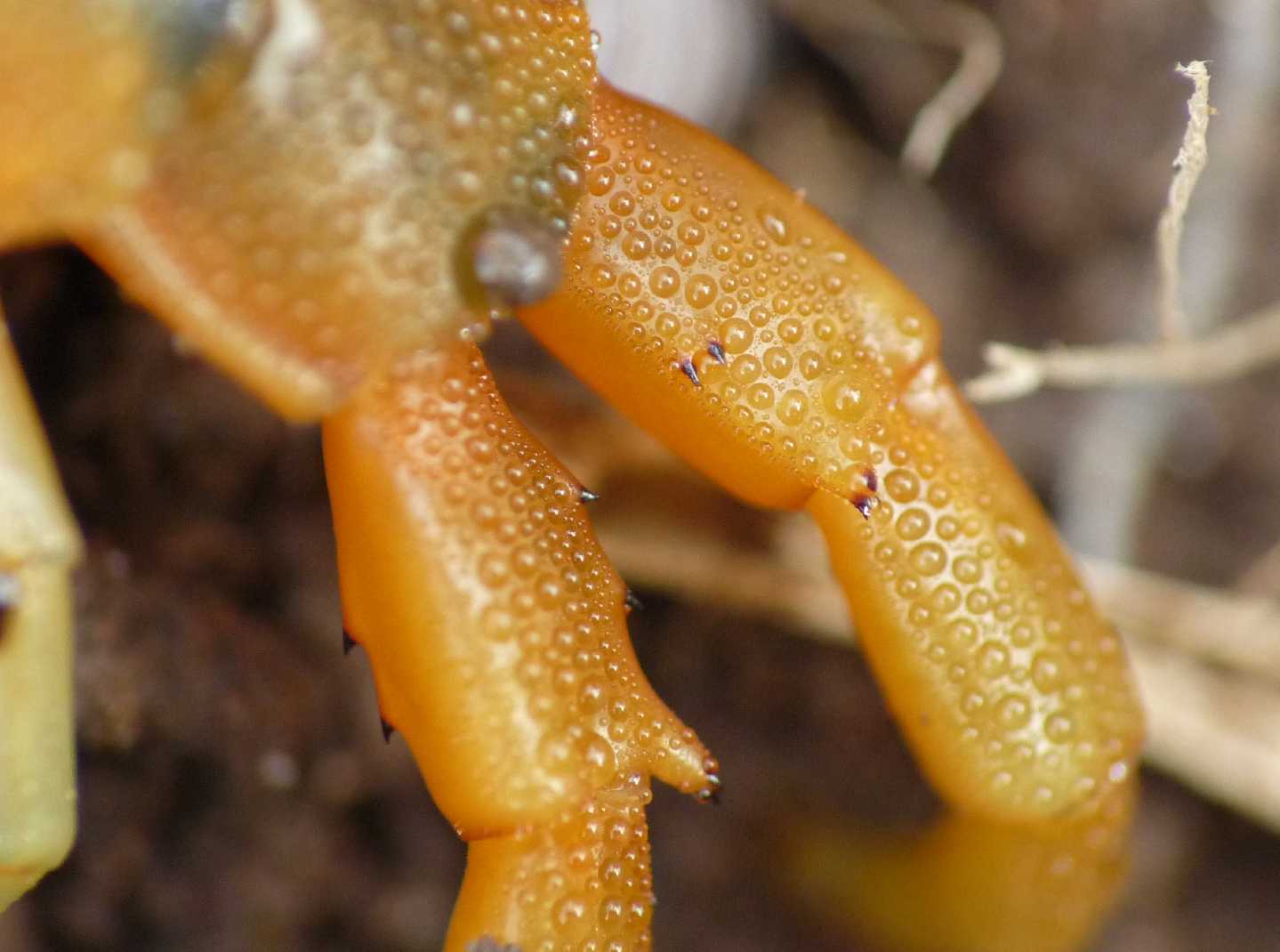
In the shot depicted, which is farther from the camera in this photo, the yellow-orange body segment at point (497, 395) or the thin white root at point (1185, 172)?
the thin white root at point (1185, 172)

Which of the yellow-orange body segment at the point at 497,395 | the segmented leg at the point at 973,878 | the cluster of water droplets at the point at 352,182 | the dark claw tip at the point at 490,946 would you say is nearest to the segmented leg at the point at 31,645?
the yellow-orange body segment at the point at 497,395

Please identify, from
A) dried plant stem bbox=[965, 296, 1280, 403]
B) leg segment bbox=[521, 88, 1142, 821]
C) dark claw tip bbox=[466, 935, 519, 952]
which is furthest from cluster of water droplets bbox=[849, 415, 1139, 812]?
dark claw tip bbox=[466, 935, 519, 952]

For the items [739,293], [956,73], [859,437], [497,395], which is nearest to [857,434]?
[859,437]

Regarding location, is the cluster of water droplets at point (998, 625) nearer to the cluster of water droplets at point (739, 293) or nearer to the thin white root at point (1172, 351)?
the cluster of water droplets at point (739, 293)

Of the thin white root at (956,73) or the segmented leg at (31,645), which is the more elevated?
the thin white root at (956,73)

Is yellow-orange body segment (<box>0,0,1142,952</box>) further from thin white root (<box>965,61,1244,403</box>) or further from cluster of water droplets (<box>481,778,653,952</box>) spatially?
thin white root (<box>965,61,1244,403</box>)

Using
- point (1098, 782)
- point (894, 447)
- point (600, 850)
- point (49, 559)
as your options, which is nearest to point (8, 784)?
point (49, 559)

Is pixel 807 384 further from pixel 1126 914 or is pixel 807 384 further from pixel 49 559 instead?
pixel 1126 914
